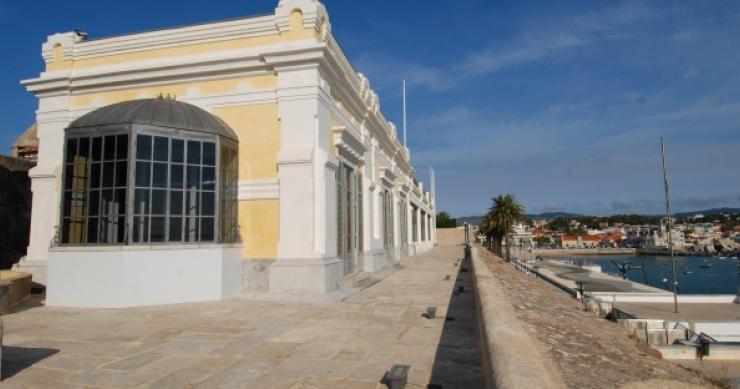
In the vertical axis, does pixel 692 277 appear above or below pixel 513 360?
below

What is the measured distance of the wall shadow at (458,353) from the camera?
447cm

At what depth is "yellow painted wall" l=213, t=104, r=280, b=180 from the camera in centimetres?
1125

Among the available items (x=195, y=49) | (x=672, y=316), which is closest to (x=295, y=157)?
(x=195, y=49)

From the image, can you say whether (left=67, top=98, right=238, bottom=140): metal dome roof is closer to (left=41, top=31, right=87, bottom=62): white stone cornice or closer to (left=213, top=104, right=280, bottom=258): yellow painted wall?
(left=213, top=104, right=280, bottom=258): yellow painted wall

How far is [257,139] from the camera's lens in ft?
37.4

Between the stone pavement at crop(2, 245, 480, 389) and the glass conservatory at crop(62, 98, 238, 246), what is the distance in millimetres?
1691

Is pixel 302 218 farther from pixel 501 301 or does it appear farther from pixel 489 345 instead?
pixel 489 345

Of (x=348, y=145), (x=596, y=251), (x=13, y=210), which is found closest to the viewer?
(x=348, y=145)

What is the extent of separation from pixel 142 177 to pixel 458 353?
7.77 metres

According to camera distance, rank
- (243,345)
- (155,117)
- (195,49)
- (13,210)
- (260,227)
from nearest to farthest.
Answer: (243,345), (155,117), (260,227), (195,49), (13,210)

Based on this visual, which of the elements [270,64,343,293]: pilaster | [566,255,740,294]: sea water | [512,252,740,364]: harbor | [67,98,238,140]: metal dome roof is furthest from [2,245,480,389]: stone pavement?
[566,255,740,294]: sea water

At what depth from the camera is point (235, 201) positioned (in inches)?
444

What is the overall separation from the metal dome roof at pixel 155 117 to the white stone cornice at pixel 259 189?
4.14 feet

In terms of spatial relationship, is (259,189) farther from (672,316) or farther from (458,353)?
(672,316)
